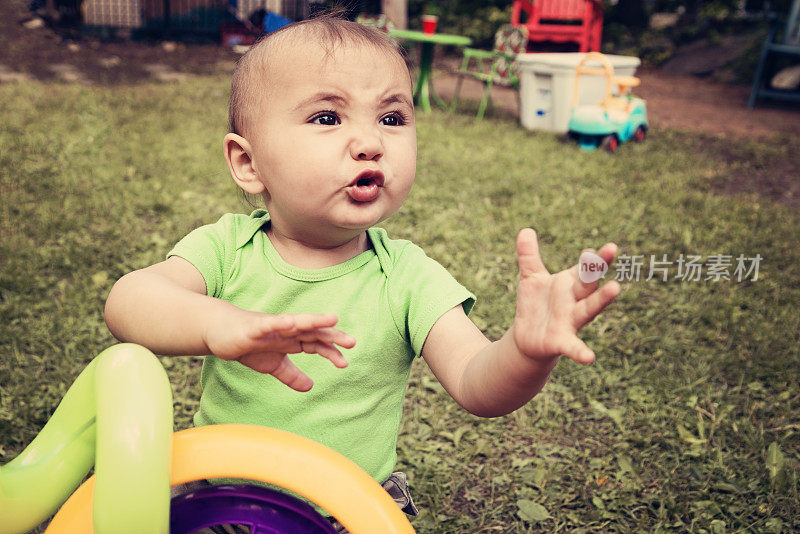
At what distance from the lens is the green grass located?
7.22 ft

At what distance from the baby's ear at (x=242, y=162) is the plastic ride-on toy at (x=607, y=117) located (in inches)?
199

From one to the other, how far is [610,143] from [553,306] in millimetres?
5417

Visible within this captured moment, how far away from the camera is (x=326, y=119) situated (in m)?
1.26

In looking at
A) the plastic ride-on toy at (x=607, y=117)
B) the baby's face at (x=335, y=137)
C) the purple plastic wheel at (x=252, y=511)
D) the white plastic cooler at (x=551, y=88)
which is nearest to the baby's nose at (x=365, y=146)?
the baby's face at (x=335, y=137)

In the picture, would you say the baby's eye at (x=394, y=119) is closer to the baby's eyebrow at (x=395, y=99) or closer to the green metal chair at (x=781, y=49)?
the baby's eyebrow at (x=395, y=99)

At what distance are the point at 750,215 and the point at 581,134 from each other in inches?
81.4

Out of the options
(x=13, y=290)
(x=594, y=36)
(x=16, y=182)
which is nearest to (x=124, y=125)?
(x=16, y=182)

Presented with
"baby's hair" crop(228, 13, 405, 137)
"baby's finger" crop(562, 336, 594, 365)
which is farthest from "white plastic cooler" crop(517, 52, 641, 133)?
"baby's finger" crop(562, 336, 594, 365)

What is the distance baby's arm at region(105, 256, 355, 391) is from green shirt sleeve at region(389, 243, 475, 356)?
0.27 meters

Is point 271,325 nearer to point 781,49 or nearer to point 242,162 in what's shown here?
point 242,162

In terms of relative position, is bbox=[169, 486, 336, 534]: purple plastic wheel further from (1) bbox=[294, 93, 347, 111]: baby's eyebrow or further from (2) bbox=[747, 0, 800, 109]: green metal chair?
(2) bbox=[747, 0, 800, 109]: green metal chair

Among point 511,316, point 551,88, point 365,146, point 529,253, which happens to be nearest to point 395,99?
point 365,146

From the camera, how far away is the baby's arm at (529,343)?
0.92m

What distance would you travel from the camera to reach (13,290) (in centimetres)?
299
